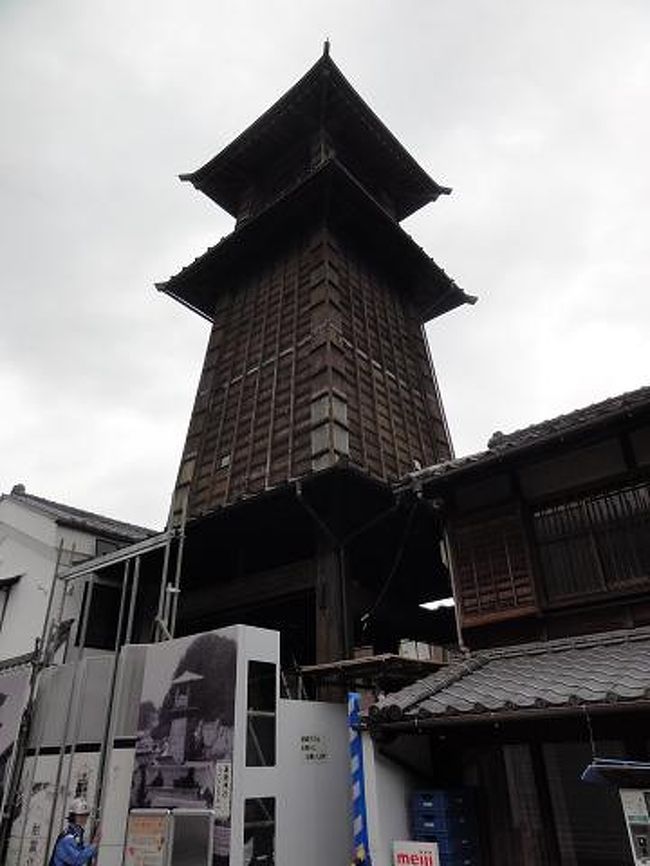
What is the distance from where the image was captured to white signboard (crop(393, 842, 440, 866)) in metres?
7.24

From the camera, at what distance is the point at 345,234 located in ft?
57.0

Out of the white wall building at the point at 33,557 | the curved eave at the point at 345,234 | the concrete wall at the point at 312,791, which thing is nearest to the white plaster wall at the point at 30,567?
the white wall building at the point at 33,557

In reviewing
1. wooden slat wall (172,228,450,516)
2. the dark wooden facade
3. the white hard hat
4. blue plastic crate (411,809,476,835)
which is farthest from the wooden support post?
the white hard hat

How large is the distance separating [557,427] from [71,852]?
29.0ft

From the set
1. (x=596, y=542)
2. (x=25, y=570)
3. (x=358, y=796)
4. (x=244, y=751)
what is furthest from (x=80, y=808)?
(x=25, y=570)

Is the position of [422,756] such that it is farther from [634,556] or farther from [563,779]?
[634,556]

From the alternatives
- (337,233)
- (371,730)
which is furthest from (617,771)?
(337,233)

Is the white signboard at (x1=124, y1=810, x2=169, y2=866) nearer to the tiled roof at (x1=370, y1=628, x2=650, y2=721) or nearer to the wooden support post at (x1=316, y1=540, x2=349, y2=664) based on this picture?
the tiled roof at (x1=370, y1=628, x2=650, y2=721)

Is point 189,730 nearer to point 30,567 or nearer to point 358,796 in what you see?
point 358,796

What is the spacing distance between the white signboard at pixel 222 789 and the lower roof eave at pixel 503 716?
185 cm

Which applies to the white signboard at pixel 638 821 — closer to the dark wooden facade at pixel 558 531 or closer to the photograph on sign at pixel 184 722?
the dark wooden facade at pixel 558 531

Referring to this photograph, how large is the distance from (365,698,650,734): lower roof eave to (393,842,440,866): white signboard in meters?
1.27

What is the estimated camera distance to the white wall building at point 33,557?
1611 cm

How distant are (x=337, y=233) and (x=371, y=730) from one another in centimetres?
1329
